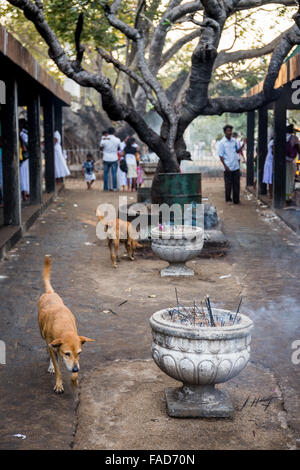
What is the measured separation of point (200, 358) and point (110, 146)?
51.7 ft

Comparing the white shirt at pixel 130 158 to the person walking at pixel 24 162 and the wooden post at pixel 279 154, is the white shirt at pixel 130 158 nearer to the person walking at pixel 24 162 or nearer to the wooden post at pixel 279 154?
the person walking at pixel 24 162

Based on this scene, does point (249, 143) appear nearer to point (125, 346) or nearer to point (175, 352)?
Result: point (125, 346)

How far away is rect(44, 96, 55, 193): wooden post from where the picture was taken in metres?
18.9

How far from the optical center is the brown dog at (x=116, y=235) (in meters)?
9.84

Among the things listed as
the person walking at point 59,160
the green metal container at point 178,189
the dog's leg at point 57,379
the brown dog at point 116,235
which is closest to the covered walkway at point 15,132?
the brown dog at point 116,235

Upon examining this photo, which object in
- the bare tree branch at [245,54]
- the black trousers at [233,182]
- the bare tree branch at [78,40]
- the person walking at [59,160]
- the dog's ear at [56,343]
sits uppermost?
the bare tree branch at [245,54]

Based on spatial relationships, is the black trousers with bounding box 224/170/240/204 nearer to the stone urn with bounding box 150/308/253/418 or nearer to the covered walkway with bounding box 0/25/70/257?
the covered walkway with bounding box 0/25/70/257

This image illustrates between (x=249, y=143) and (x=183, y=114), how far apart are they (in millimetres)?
10039

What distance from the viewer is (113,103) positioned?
38.1 feet

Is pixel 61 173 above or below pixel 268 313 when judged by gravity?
above

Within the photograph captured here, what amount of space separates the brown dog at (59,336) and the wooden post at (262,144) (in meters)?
14.3

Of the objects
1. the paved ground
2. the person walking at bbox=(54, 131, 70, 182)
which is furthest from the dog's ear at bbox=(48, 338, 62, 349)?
the person walking at bbox=(54, 131, 70, 182)

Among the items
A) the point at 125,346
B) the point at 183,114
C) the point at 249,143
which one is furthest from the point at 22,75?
the point at 249,143

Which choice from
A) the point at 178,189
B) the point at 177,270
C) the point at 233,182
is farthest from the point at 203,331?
the point at 233,182
